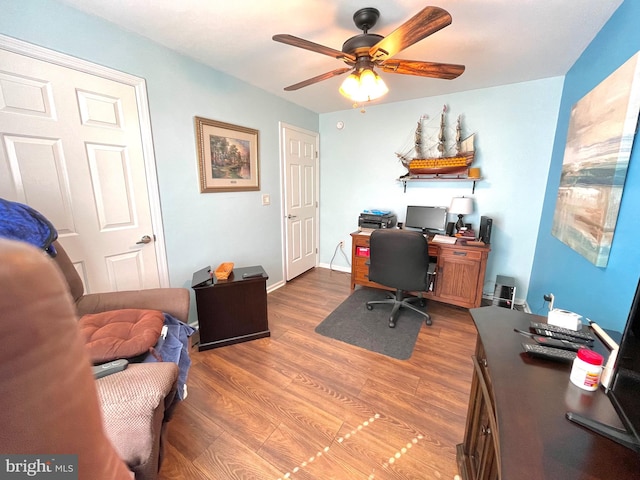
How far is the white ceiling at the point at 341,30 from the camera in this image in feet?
4.75

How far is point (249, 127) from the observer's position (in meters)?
2.64

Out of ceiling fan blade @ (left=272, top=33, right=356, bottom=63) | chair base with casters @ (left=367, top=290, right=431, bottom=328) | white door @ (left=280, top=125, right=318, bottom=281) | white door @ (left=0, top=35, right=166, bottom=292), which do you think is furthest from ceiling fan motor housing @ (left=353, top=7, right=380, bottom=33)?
chair base with casters @ (left=367, top=290, right=431, bottom=328)

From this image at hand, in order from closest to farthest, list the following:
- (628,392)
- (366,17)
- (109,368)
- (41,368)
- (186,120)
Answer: (41,368), (628,392), (109,368), (366,17), (186,120)

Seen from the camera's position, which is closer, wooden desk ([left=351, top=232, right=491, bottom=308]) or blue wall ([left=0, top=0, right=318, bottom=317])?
blue wall ([left=0, top=0, right=318, bottom=317])

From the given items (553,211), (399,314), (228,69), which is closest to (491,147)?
(553,211)

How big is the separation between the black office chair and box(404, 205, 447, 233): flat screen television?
2.26 ft

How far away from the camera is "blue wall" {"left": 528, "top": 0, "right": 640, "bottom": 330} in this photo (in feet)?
3.71

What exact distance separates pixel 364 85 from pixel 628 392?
1664 mm

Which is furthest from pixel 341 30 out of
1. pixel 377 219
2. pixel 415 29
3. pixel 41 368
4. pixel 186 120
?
pixel 41 368

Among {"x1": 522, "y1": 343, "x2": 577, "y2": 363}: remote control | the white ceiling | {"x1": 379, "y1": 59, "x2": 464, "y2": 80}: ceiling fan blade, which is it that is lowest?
{"x1": 522, "y1": 343, "x2": 577, "y2": 363}: remote control

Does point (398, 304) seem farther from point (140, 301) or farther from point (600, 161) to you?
point (140, 301)

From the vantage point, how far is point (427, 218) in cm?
299

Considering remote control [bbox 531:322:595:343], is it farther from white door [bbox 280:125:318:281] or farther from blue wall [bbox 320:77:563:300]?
white door [bbox 280:125:318:281]

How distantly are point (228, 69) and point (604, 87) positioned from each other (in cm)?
257
